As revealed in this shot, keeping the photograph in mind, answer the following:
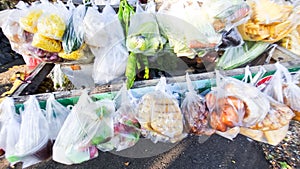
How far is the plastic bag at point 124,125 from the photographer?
1.02 meters

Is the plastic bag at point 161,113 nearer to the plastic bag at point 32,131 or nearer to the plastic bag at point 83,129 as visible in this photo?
the plastic bag at point 83,129

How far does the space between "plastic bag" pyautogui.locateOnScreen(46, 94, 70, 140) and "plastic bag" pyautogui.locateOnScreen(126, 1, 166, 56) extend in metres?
0.40

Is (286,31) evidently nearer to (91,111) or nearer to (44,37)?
(91,111)

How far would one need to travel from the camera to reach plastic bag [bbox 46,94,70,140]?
97 cm

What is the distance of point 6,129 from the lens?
3.09 ft

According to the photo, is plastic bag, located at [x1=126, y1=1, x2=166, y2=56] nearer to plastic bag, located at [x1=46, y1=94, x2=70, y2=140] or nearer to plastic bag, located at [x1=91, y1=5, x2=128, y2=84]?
plastic bag, located at [x1=91, y1=5, x2=128, y2=84]

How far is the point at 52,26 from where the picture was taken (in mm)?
1077

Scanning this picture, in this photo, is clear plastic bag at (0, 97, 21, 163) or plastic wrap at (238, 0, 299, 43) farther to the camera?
plastic wrap at (238, 0, 299, 43)

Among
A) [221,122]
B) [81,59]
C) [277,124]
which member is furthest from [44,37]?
[277,124]

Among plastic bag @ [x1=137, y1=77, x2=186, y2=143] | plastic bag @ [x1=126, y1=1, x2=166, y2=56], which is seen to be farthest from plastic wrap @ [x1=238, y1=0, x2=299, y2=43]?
plastic bag @ [x1=137, y1=77, x2=186, y2=143]

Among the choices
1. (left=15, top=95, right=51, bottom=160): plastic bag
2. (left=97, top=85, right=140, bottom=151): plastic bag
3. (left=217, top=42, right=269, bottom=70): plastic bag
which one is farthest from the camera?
(left=217, top=42, right=269, bottom=70): plastic bag

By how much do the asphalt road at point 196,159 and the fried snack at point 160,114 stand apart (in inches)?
45.4

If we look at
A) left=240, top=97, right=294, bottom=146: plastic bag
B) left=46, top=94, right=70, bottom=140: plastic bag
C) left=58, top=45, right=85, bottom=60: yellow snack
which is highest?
left=58, top=45, right=85, bottom=60: yellow snack

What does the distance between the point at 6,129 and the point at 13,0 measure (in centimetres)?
340
